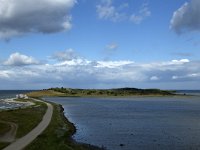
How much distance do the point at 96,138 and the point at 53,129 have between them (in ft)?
26.0

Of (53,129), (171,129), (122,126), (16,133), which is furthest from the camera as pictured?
(122,126)

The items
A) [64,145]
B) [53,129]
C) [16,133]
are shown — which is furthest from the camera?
[53,129]

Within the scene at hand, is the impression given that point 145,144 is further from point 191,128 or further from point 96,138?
point 191,128

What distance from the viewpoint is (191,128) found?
65.1m

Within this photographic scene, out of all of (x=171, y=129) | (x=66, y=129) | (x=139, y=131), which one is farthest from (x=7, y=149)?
(x=171, y=129)

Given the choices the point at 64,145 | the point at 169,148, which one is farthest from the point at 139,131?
the point at 64,145

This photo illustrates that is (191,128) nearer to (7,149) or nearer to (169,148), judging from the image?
(169,148)

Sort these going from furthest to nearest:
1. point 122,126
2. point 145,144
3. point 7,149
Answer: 1. point 122,126
2. point 145,144
3. point 7,149

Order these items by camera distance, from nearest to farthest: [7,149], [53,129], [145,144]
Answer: [7,149] → [145,144] → [53,129]

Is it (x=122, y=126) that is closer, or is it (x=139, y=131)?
(x=139, y=131)

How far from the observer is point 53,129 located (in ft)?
193

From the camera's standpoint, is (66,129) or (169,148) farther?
(66,129)

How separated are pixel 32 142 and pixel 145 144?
14255 mm

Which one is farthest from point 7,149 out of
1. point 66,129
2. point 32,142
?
point 66,129
